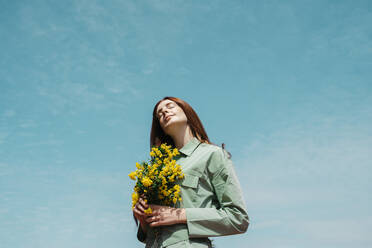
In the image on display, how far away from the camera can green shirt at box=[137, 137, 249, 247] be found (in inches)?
148

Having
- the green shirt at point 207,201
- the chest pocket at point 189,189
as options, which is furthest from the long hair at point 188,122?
the chest pocket at point 189,189

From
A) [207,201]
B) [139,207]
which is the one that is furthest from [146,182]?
[207,201]

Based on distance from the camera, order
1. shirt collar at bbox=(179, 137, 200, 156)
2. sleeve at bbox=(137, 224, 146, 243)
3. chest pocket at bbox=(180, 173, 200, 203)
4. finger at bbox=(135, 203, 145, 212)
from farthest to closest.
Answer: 1. shirt collar at bbox=(179, 137, 200, 156)
2. sleeve at bbox=(137, 224, 146, 243)
3. chest pocket at bbox=(180, 173, 200, 203)
4. finger at bbox=(135, 203, 145, 212)

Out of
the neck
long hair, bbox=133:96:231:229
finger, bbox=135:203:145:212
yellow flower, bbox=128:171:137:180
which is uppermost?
long hair, bbox=133:96:231:229

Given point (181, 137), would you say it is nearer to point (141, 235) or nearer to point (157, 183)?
point (157, 183)

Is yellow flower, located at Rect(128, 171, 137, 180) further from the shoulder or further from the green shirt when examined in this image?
the shoulder

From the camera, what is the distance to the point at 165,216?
12.3 feet

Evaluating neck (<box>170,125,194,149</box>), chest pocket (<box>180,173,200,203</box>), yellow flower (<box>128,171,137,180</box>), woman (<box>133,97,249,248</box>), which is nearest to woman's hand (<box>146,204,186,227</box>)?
woman (<box>133,97,249,248</box>)

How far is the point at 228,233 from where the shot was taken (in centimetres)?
385

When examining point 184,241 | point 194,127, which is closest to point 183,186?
point 184,241

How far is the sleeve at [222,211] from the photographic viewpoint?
12.3 ft

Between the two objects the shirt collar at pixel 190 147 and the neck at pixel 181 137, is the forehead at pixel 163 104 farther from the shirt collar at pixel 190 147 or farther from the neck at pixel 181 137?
the shirt collar at pixel 190 147

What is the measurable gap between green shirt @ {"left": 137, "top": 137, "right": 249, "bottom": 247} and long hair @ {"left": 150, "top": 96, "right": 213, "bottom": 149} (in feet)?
1.15

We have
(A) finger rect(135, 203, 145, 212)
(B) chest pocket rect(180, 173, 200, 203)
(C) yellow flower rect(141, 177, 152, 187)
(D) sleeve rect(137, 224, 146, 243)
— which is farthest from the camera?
(D) sleeve rect(137, 224, 146, 243)
